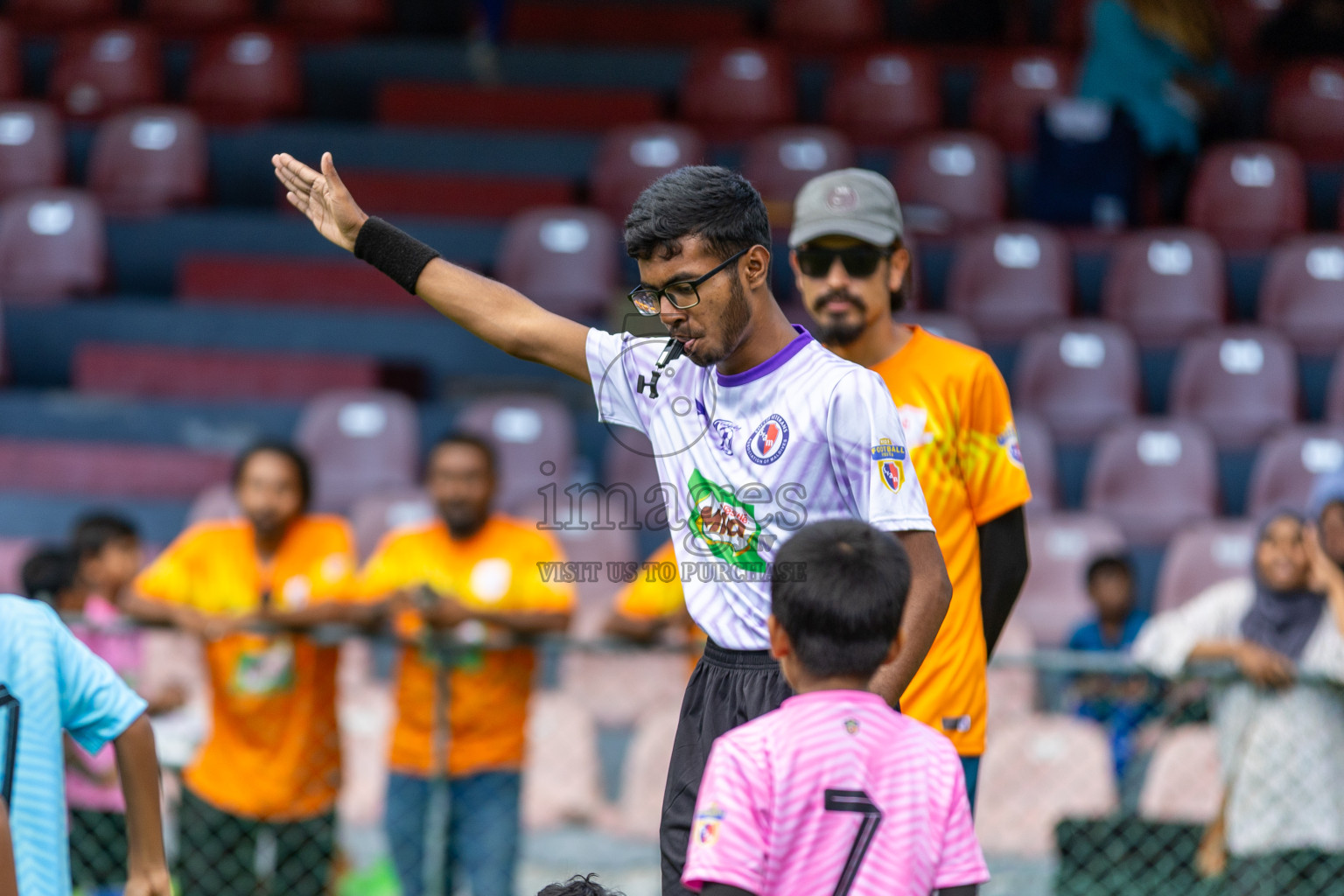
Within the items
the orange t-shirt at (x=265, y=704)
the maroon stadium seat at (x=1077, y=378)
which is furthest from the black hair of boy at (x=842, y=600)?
the maroon stadium seat at (x=1077, y=378)

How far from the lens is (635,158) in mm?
9289

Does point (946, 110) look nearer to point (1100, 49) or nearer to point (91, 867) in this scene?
point (1100, 49)

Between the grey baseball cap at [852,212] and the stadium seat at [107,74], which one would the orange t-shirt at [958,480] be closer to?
the grey baseball cap at [852,212]

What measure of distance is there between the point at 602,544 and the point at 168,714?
232 centimetres

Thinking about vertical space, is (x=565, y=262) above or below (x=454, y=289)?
above

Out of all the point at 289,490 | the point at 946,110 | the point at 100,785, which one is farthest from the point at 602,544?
the point at 946,110

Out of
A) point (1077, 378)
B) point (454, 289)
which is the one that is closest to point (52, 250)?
point (1077, 378)

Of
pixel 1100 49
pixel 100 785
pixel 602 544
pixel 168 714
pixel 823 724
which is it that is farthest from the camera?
pixel 1100 49

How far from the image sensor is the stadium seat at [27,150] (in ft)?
33.0

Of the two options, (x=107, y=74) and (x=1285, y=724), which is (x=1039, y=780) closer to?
(x=1285, y=724)

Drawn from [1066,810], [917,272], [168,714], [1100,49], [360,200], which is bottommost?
[1066,810]

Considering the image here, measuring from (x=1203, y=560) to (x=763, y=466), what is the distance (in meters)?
4.83

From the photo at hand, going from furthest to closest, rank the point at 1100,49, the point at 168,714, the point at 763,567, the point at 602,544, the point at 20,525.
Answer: the point at 1100,49 < the point at 20,525 < the point at 602,544 < the point at 168,714 < the point at 763,567

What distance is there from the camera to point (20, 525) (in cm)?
→ 769
